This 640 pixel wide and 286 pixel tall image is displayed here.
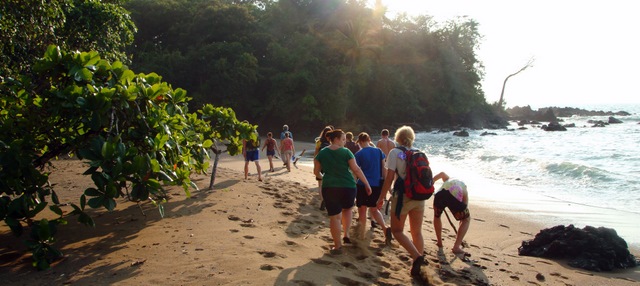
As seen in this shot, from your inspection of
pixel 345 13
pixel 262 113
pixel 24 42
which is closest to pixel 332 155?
pixel 24 42

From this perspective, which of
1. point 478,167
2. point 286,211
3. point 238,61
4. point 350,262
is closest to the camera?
point 350,262

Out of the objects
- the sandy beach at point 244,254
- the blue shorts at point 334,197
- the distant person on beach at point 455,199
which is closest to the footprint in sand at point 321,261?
the sandy beach at point 244,254

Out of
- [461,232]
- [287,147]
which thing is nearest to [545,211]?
[461,232]

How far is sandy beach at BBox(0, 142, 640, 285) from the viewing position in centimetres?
378

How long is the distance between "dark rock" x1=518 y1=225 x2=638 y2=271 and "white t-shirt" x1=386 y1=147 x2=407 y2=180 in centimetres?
272

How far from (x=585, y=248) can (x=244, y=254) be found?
4.31 meters

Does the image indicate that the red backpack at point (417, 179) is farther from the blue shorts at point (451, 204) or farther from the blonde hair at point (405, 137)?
the blue shorts at point (451, 204)

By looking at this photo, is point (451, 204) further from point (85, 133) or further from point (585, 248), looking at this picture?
point (85, 133)

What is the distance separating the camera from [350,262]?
A: 14.8 feet

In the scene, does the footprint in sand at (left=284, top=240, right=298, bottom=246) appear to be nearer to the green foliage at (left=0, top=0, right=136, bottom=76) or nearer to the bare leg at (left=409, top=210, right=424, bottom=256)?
the bare leg at (left=409, top=210, right=424, bottom=256)

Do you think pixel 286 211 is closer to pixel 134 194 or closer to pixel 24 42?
pixel 134 194

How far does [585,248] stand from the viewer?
5656mm

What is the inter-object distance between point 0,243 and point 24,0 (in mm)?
3463

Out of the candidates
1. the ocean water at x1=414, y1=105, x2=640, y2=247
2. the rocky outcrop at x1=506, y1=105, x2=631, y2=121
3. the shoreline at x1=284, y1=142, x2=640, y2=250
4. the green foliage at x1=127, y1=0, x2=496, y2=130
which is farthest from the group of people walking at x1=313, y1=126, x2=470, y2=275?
the rocky outcrop at x1=506, y1=105, x2=631, y2=121
